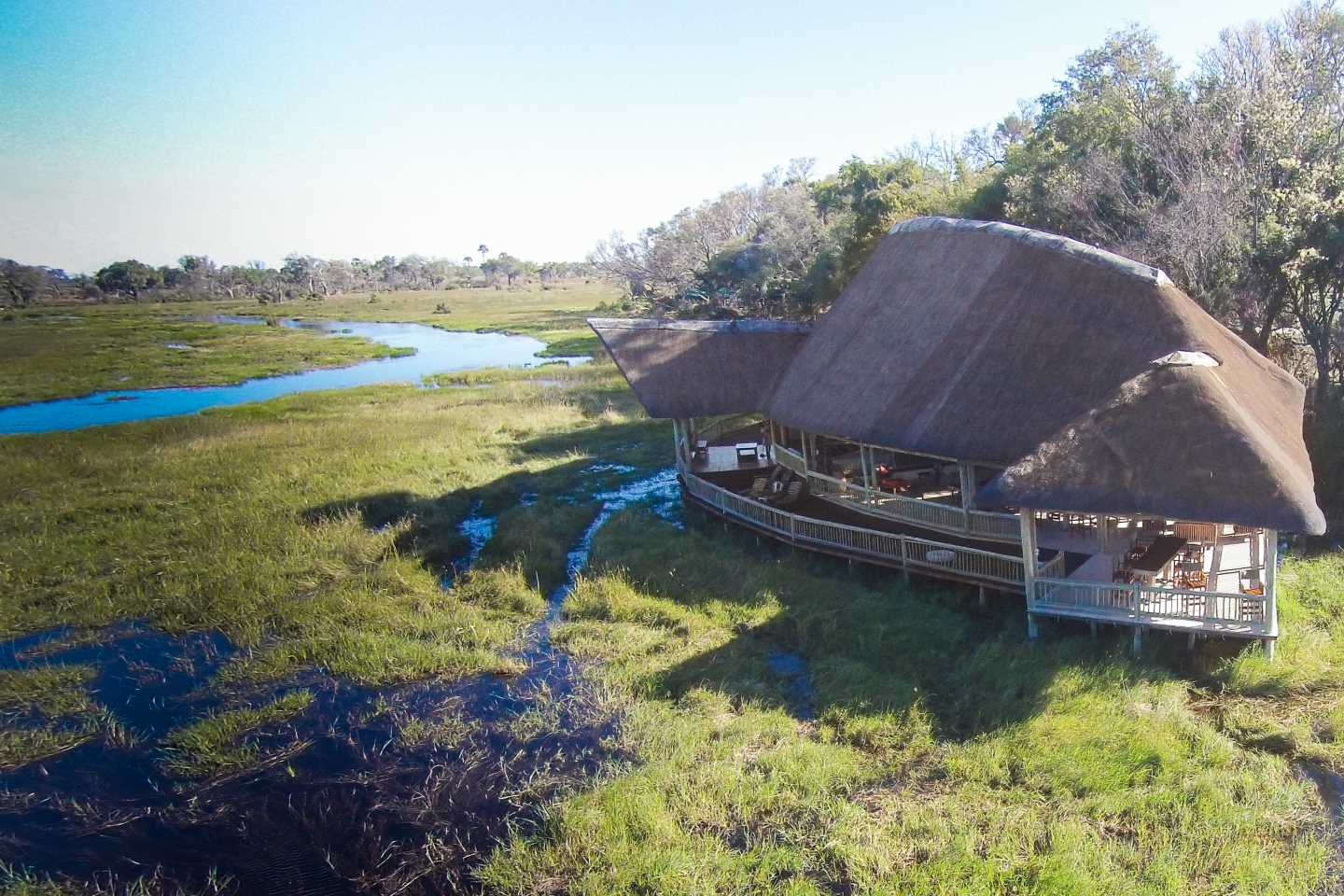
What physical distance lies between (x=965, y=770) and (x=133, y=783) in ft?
39.0

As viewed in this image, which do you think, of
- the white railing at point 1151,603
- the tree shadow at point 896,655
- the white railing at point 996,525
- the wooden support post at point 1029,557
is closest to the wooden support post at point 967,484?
the white railing at point 996,525

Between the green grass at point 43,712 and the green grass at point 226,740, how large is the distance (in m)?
1.88

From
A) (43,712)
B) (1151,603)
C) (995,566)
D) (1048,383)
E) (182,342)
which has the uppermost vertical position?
(182,342)

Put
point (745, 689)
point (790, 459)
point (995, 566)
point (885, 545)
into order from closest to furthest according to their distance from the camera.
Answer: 1. point (745, 689)
2. point (995, 566)
3. point (885, 545)
4. point (790, 459)

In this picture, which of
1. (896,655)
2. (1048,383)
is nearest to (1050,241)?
(1048,383)

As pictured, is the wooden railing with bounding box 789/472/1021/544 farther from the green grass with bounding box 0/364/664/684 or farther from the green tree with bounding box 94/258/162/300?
the green tree with bounding box 94/258/162/300

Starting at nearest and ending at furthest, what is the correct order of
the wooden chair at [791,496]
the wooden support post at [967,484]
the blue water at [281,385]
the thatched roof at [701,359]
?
1. the wooden support post at [967,484]
2. the wooden chair at [791,496]
3. the thatched roof at [701,359]
4. the blue water at [281,385]

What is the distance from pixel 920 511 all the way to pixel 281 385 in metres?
44.5

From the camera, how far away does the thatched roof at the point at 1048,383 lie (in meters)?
12.2

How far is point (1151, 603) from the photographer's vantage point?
1291 cm

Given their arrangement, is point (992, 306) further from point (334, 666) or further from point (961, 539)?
point (334, 666)

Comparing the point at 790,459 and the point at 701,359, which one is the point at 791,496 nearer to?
the point at 790,459

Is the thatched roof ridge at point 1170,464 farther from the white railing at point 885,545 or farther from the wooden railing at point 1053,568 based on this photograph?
the white railing at point 885,545

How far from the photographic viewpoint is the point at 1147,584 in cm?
1304
